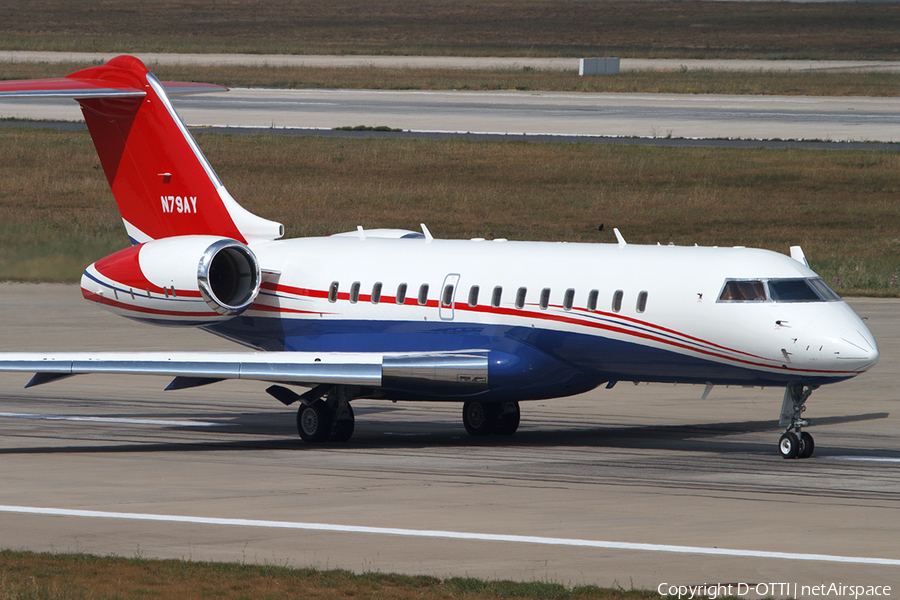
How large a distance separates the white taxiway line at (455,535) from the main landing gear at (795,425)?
658 centimetres

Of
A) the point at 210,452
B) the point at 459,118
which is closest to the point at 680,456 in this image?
the point at 210,452

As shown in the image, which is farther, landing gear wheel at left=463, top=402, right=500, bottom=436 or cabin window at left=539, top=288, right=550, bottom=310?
landing gear wheel at left=463, top=402, right=500, bottom=436

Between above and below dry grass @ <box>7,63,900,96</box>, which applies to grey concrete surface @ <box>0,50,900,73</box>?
above

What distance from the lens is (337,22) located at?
173750 millimetres

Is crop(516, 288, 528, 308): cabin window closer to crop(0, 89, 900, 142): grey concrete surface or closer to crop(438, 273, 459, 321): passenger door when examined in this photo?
crop(438, 273, 459, 321): passenger door

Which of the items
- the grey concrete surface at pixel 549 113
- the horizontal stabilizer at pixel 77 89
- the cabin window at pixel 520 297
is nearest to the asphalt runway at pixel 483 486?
the cabin window at pixel 520 297

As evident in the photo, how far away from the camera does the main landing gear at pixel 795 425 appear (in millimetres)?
21516

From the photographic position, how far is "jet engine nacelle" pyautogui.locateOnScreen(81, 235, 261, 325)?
24781 millimetres

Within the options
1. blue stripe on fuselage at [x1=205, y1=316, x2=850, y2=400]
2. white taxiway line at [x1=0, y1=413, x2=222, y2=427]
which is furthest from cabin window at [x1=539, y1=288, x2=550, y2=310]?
white taxiway line at [x1=0, y1=413, x2=222, y2=427]

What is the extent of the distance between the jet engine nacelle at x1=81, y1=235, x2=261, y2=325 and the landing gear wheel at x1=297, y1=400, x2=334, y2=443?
237 cm

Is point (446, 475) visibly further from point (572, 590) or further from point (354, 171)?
point (354, 171)

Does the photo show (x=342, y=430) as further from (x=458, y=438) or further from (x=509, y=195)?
(x=509, y=195)

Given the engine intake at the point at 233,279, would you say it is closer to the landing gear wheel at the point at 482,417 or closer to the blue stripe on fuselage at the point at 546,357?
the blue stripe on fuselage at the point at 546,357

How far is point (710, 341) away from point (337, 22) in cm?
15676
